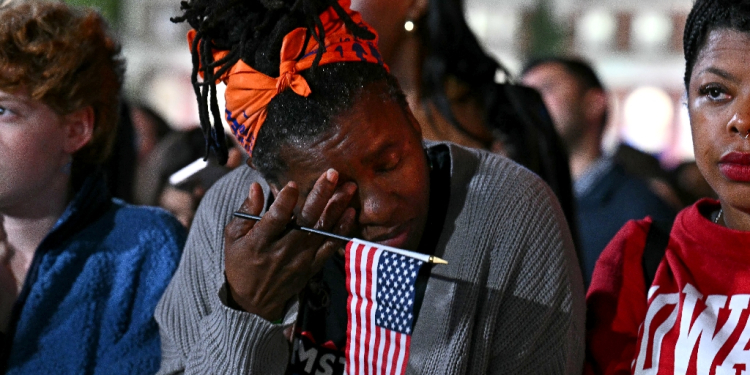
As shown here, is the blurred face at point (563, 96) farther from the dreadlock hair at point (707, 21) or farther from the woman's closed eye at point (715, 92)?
the woman's closed eye at point (715, 92)

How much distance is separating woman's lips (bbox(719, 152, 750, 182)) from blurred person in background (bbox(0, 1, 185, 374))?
1.61 meters

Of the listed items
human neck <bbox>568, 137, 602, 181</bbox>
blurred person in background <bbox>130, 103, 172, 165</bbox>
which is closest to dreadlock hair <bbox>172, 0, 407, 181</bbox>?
human neck <bbox>568, 137, 602, 181</bbox>

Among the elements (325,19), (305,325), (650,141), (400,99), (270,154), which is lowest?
(650,141)

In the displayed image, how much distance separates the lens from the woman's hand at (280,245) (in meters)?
1.91

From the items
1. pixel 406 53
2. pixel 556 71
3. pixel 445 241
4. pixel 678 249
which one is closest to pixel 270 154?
pixel 445 241

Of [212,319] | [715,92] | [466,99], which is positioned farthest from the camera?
[466,99]

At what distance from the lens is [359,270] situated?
195cm

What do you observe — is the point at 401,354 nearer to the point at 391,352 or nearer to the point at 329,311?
the point at 391,352

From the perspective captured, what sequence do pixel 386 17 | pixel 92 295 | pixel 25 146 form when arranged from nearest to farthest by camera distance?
pixel 25 146 → pixel 92 295 → pixel 386 17

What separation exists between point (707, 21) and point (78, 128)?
1.83m

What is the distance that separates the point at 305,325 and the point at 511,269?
22.2 inches

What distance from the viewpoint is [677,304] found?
199cm

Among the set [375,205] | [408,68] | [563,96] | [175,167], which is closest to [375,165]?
[375,205]

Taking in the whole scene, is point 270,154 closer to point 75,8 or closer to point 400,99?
point 400,99
